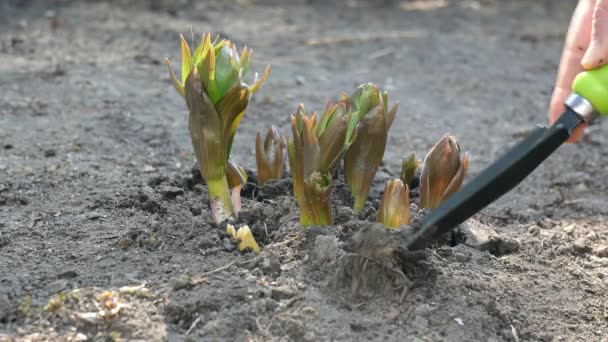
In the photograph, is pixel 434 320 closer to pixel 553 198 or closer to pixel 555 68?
pixel 553 198

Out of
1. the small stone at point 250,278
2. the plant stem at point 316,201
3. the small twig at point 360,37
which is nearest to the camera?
the small stone at point 250,278

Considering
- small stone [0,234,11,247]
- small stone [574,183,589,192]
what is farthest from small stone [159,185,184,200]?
small stone [574,183,589,192]

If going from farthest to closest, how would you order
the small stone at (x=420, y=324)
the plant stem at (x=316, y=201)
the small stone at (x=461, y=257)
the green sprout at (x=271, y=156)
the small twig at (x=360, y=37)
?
the small twig at (x=360, y=37), the green sprout at (x=271, y=156), the small stone at (x=461, y=257), the plant stem at (x=316, y=201), the small stone at (x=420, y=324)

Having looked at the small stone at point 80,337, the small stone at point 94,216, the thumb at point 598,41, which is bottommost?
the small stone at point 80,337

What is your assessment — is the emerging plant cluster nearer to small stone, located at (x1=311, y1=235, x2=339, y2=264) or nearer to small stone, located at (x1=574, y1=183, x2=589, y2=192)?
small stone, located at (x1=311, y1=235, x2=339, y2=264)

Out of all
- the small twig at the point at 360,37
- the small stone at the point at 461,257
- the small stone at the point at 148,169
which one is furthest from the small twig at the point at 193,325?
the small twig at the point at 360,37

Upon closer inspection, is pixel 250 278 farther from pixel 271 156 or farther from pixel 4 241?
pixel 4 241

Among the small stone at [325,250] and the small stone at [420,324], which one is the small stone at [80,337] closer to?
the small stone at [325,250]
